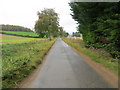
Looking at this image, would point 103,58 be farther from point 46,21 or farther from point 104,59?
point 46,21

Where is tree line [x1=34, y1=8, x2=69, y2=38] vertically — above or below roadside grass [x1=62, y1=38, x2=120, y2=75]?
above

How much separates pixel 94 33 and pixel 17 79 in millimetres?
9714

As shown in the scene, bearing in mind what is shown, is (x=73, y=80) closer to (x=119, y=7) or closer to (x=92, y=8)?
(x=119, y=7)

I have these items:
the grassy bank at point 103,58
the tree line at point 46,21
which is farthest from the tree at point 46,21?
the grassy bank at point 103,58

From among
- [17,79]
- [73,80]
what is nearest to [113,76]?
[73,80]

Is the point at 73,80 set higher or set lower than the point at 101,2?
lower

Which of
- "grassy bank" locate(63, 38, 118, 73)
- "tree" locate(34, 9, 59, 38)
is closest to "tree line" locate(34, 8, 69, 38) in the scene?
"tree" locate(34, 9, 59, 38)

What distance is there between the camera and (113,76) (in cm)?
562

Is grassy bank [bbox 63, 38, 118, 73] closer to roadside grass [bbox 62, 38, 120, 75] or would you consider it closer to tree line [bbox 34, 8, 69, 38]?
roadside grass [bbox 62, 38, 120, 75]

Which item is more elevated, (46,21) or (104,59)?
(46,21)

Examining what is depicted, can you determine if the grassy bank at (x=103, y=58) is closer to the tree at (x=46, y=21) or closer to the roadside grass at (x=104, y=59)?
the roadside grass at (x=104, y=59)

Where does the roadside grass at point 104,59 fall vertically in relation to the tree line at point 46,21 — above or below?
below

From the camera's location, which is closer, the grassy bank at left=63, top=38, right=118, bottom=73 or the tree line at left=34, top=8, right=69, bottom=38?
the grassy bank at left=63, top=38, right=118, bottom=73

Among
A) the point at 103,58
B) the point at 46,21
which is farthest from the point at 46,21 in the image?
the point at 103,58
